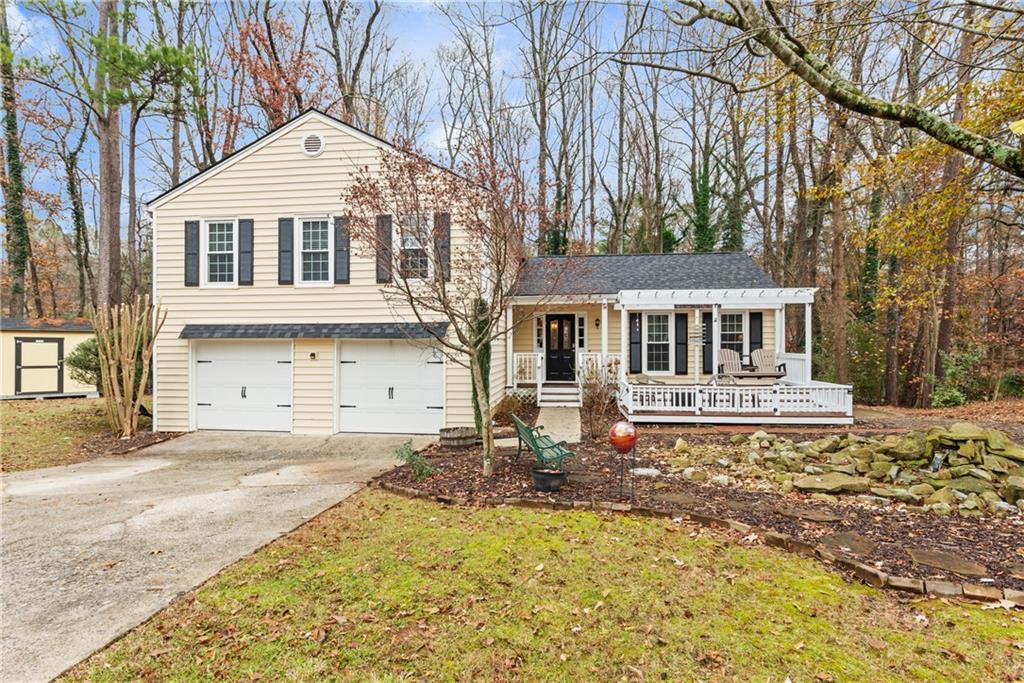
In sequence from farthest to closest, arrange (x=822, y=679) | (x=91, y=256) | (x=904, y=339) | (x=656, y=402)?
(x=91, y=256)
(x=904, y=339)
(x=656, y=402)
(x=822, y=679)

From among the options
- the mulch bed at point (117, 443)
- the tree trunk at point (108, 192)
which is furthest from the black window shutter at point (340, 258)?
the tree trunk at point (108, 192)

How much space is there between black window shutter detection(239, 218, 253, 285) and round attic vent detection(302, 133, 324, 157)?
77.7 inches

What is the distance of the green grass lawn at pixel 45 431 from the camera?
8.50 meters

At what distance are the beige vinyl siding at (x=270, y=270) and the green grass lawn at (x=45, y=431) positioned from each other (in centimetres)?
155

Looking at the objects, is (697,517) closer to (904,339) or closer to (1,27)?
(904,339)

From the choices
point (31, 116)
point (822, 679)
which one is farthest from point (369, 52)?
point (822, 679)

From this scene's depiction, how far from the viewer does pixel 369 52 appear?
790 inches

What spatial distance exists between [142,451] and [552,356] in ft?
32.8

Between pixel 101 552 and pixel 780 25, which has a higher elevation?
pixel 780 25

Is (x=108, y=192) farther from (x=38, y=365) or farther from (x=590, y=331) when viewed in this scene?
(x=590, y=331)

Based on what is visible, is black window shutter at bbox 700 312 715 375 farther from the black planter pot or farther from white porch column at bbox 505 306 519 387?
the black planter pot

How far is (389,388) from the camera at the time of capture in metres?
10.5

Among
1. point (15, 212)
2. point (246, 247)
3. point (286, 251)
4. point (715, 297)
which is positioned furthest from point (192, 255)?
point (15, 212)

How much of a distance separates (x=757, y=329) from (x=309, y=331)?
11.8 metres
